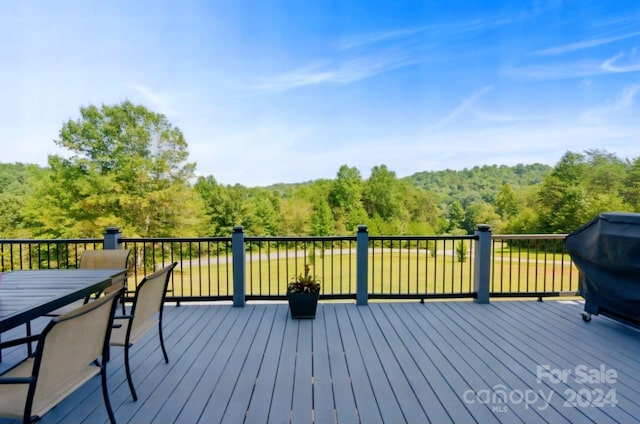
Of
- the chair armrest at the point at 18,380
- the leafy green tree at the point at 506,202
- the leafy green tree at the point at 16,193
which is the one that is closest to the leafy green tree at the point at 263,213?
the leafy green tree at the point at 16,193

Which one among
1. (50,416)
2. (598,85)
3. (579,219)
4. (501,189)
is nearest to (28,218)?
(50,416)

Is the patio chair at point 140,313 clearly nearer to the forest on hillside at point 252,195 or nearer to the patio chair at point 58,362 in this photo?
the patio chair at point 58,362

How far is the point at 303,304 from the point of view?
382 cm

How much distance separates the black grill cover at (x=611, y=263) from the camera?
315cm

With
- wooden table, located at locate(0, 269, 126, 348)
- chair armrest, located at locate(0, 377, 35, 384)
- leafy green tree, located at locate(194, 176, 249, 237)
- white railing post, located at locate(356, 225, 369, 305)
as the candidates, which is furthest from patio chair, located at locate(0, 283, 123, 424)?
leafy green tree, located at locate(194, 176, 249, 237)

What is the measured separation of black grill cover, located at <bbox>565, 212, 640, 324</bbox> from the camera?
124 inches

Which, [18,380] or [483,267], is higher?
[18,380]

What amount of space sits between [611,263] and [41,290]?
4.85m

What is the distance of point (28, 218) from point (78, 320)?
2116 centimetres

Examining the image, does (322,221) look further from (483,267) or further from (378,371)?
(378,371)

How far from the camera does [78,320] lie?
1.55 m

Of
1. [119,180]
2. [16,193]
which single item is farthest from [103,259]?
[16,193]

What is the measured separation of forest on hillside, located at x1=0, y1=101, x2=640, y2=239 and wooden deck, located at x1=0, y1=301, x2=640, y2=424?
17392 millimetres

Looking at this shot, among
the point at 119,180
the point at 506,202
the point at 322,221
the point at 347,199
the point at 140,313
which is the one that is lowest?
the point at 322,221
